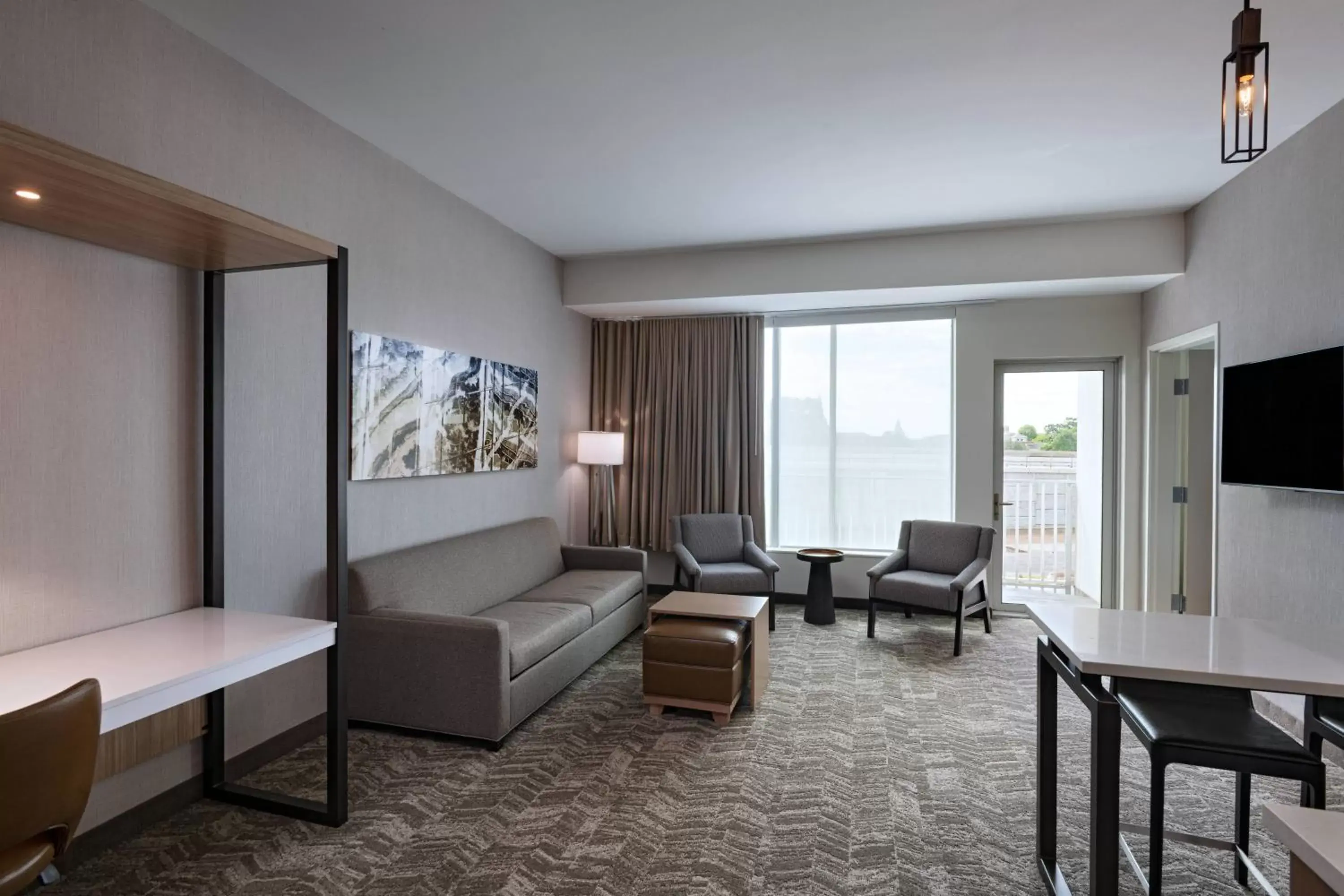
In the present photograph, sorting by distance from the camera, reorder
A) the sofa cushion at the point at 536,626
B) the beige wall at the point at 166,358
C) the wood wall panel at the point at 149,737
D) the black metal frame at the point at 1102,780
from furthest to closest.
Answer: the sofa cushion at the point at 536,626 < the wood wall panel at the point at 149,737 < the beige wall at the point at 166,358 < the black metal frame at the point at 1102,780

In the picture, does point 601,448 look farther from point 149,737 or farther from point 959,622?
point 149,737

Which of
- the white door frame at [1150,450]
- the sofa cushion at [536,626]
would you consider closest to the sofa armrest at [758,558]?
the sofa cushion at [536,626]

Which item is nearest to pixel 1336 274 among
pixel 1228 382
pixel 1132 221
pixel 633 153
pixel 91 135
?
pixel 1228 382

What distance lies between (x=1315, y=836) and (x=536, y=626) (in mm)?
2937

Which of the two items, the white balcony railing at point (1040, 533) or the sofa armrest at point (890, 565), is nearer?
the sofa armrest at point (890, 565)

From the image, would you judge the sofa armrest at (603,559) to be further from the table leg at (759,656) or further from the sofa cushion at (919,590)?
the sofa cushion at (919,590)

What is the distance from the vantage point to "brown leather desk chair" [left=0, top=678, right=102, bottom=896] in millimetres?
1249

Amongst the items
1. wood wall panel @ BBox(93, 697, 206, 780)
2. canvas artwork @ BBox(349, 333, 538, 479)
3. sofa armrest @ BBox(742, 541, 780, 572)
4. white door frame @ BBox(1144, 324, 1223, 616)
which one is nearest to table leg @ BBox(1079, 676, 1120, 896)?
wood wall panel @ BBox(93, 697, 206, 780)

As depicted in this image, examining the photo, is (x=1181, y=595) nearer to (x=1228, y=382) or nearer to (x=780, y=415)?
(x=1228, y=382)

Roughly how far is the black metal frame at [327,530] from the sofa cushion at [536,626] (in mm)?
788

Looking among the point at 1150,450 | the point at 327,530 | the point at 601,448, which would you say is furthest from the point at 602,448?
the point at 1150,450

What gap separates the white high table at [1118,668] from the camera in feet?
5.17

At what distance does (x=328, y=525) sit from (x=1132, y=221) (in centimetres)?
490

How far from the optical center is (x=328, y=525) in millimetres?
2312
